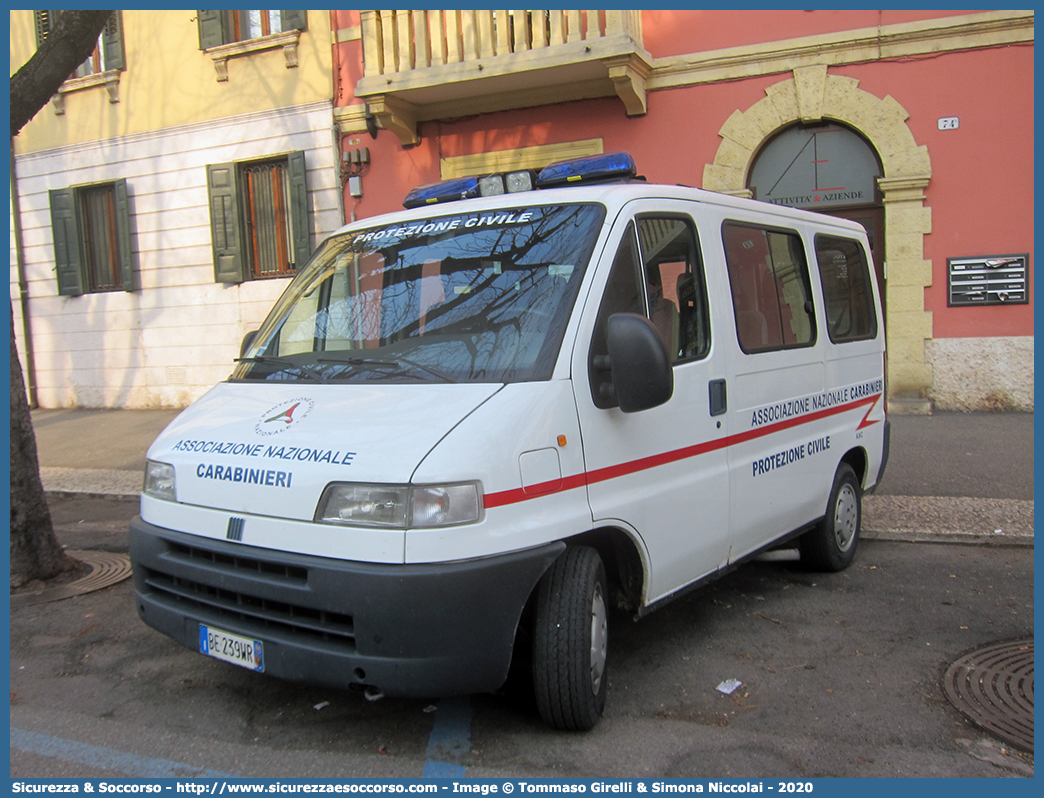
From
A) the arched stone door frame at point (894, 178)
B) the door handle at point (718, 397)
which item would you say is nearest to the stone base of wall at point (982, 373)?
the arched stone door frame at point (894, 178)

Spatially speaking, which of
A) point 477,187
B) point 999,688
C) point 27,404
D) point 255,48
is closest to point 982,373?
point 999,688

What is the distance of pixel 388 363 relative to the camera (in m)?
3.50

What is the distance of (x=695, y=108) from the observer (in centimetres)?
1106

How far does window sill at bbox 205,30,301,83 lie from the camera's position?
1273cm

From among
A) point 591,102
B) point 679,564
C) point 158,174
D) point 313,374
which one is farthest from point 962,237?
point 158,174

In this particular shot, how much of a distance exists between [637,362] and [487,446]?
648mm

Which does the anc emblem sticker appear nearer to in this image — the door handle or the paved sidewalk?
the door handle

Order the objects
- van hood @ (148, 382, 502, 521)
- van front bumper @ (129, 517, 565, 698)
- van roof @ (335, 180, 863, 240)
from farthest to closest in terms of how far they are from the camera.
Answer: van roof @ (335, 180, 863, 240)
van hood @ (148, 382, 502, 521)
van front bumper @ (129, 517, 565, 698)

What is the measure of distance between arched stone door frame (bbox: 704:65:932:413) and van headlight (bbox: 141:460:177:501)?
8753 mm

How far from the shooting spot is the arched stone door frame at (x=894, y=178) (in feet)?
33.6

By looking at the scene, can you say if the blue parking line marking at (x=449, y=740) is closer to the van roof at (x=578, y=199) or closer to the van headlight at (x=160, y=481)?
the van headlight at (x=160, y=481)

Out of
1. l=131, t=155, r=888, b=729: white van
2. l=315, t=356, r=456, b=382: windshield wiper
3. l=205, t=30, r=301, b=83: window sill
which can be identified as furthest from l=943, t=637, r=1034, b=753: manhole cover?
l=205, t=30, r=301, b=83: window sill

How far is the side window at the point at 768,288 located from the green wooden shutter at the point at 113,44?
12.6 metres

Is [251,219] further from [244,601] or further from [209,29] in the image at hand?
[244,601]
